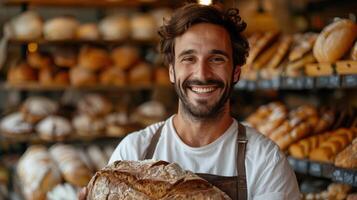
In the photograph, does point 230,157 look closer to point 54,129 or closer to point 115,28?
point 54,129

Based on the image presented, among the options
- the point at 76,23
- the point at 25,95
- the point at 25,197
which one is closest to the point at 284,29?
the point at 76,23

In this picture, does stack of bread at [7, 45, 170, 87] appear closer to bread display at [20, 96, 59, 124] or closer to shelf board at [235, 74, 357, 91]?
bread display at [20, 96, 59, 124]

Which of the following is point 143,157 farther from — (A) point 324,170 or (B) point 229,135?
(A) point 324,170

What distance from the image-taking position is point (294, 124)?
388 centimetres

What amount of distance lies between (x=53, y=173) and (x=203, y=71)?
2908 millimetres

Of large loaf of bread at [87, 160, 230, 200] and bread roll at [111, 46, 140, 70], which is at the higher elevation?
bread roll at [111, 46, 140, 70]

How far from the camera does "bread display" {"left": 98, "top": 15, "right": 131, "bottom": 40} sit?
6191 mm

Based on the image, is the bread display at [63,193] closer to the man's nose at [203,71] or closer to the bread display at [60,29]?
the bread display at [60,29]

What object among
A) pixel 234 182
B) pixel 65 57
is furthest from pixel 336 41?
pixel 65 57

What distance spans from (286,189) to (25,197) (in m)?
3.24

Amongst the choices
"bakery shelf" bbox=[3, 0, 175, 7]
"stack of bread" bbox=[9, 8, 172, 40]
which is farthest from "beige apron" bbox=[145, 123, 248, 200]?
"bakery shelf" bbox=[3, 0, 175, 7]

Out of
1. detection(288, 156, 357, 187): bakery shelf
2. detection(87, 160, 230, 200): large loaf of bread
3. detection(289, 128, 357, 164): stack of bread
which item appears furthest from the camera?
detection(289, 128, 357, 164): stack of bread

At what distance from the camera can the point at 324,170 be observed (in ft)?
10.5

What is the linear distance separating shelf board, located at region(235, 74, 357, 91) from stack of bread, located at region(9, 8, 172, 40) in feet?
6.61
